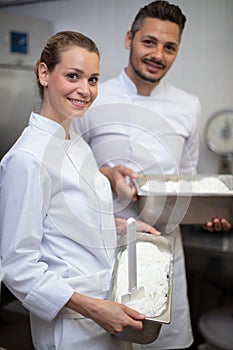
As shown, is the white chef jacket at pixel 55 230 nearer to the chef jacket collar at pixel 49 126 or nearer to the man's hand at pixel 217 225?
the chef jacket collar at pixel 49 126

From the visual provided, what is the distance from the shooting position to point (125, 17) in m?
0.87

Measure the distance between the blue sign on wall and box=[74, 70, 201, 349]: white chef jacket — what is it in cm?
17

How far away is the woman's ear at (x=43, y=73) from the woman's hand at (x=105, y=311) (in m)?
0.38

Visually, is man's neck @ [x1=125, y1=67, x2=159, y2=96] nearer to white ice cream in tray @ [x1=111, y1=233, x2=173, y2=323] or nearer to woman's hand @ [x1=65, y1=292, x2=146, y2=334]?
white ice cream in tray @ [x1=111, y1=233, x2=173, y2=323]

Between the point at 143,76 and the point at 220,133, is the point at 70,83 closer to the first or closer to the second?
the point at 143,76

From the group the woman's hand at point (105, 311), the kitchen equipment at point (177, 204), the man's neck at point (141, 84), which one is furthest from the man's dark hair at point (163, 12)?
the woman's hand at point (105, 311)

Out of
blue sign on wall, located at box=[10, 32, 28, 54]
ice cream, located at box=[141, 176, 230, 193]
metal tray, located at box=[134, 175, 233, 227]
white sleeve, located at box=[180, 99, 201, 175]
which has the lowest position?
metal tray, located at box=[134, 175, 233, 227]

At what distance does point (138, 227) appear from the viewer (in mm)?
909

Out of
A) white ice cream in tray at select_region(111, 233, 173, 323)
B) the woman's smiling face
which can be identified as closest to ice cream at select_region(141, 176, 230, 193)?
white ice cream in tray at select_region(111, 233, 173, 323)

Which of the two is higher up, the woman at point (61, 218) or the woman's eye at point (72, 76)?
the woman's eye at point (72, 76)

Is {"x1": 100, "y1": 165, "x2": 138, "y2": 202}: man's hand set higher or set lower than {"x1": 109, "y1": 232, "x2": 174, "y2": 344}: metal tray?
higher

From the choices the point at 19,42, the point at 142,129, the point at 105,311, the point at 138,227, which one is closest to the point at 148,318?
the point at 105,311

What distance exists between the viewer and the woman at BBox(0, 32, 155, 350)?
2.48ft

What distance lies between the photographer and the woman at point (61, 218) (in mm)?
755
